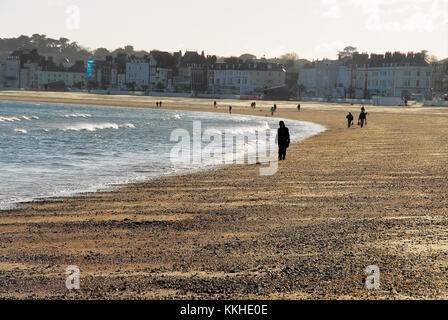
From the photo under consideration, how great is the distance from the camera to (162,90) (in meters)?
164

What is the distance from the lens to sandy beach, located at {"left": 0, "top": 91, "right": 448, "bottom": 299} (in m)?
6.29

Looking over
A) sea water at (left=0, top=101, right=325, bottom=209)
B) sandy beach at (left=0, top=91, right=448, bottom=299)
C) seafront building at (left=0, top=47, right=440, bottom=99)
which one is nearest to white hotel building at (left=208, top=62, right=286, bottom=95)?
seafront building at (left=0, top=47, right=440, bottom=99)

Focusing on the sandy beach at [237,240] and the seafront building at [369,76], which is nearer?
the sandy beach at [237,240]

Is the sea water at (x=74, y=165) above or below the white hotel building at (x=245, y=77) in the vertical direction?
below

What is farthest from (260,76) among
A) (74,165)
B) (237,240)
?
(237,240)

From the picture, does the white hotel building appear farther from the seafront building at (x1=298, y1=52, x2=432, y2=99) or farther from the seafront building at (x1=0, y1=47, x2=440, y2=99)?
the seafront building at (x1=298, y1=52, x2=432, y2=99)

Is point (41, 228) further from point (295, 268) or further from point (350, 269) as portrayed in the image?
point (350, 269)

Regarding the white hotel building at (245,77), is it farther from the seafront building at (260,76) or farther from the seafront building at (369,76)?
the seafront building at (369,76)

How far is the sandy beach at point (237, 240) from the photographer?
629 cm

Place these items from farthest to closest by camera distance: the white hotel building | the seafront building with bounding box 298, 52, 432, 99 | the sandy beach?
the white hotel building < the seafront building with bounding box 298, 52, 432, 99 < the sandy beach

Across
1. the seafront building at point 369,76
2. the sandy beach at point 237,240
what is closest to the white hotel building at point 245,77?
the seafront building at point 369,76

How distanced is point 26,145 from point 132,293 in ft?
77.7

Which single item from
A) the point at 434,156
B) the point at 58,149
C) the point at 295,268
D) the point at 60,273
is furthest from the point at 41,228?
the point at 58,149

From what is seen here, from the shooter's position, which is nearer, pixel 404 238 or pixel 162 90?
pixel 404 238
